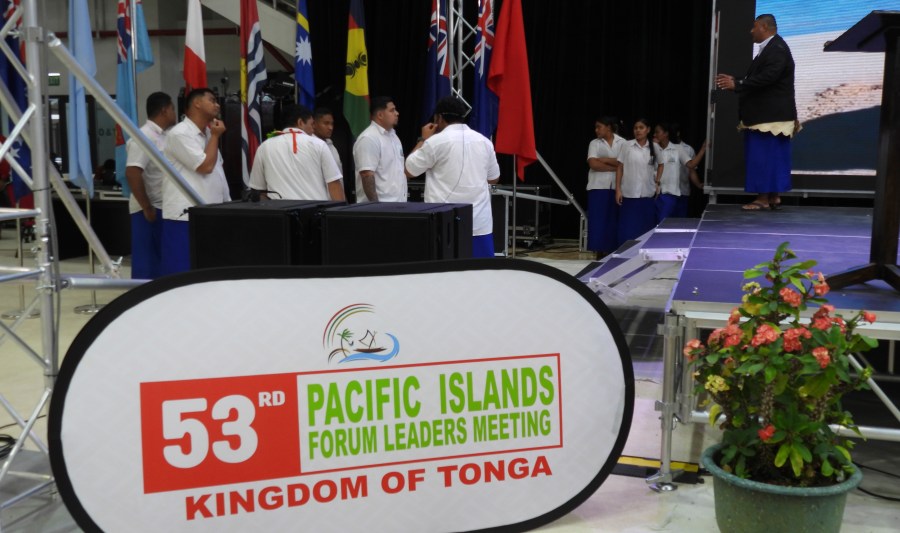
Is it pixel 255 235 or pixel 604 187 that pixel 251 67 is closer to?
pixel 604 187

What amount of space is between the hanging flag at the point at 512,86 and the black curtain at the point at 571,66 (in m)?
2.99

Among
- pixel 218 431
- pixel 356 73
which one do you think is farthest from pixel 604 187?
pixel 218 431

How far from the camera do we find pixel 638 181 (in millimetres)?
8227

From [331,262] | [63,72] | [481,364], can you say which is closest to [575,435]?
[481,364]

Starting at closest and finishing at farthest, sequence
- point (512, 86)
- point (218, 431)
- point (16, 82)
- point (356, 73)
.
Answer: point (218, 431) → point (16, 82) → point (512, 86) → point (356, 73)

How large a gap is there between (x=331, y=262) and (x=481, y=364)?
0.70m

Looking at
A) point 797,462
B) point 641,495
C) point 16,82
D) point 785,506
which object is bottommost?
point 641,495

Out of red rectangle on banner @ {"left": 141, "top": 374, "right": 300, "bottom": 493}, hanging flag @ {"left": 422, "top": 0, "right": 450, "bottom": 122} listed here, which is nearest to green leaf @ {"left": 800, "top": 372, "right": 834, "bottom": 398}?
red rectangle on banner @ {"left": 141, "top": 374, "right": 300, "bottom": 493}

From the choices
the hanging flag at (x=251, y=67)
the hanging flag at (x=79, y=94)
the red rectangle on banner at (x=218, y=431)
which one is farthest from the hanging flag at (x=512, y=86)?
the red rectangle on banner at (x=218, y=431)

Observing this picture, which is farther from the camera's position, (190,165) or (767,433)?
(190,165)

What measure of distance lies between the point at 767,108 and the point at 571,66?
4767mm

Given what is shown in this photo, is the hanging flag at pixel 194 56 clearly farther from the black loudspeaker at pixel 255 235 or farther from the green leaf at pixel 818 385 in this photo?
the green leaf at pixel 818 385

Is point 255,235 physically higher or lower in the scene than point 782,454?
higher

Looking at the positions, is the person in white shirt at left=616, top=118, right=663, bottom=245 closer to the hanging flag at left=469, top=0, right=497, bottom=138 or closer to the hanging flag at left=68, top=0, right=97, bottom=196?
the hanging flag at left=469, top=0, right=497, bottom=138
